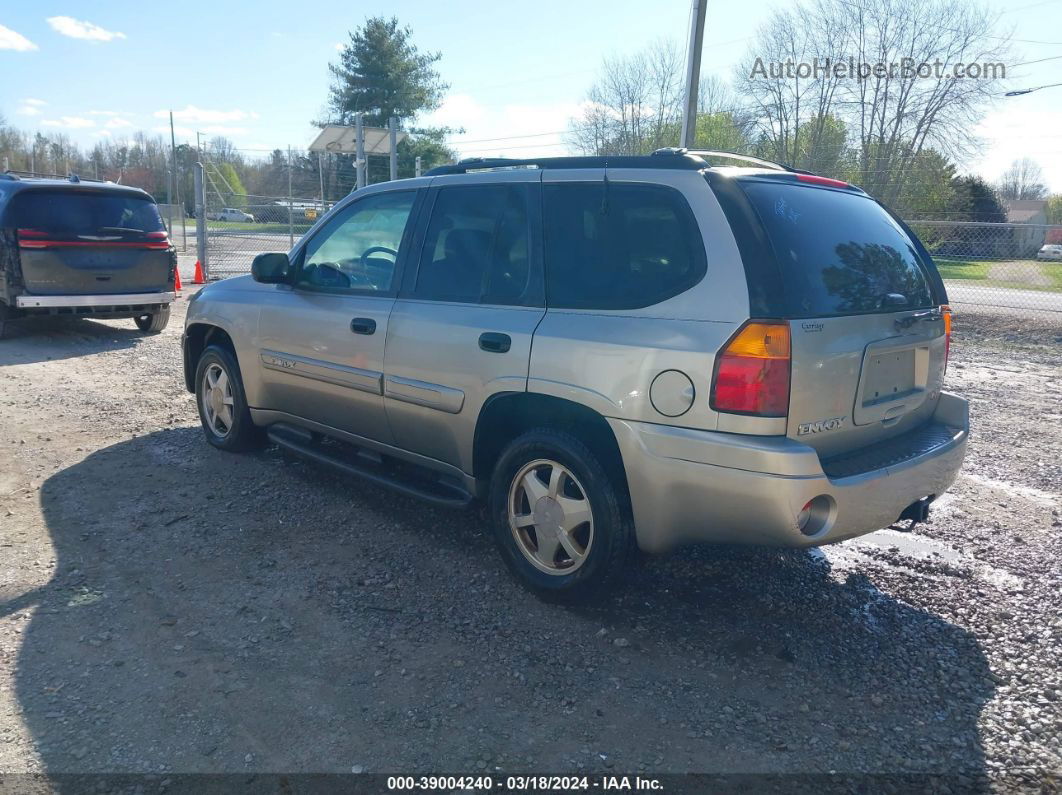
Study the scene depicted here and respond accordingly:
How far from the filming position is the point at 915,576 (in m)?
4.05

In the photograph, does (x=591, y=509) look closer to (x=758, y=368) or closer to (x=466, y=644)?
(x=466, y=644)

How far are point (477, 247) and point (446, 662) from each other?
1981 mm

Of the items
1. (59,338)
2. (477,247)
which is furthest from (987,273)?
(59,338)

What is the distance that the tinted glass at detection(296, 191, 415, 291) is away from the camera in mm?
4512

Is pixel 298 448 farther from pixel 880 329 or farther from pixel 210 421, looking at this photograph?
pixel 880 329

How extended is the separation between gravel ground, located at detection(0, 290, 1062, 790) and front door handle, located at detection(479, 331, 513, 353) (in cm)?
113

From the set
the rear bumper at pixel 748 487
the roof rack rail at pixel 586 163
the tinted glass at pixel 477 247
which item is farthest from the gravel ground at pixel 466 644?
the roof rack rail at pixel 586 163

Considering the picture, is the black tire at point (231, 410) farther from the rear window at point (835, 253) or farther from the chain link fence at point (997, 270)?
the chain link fence at point (997, 270)

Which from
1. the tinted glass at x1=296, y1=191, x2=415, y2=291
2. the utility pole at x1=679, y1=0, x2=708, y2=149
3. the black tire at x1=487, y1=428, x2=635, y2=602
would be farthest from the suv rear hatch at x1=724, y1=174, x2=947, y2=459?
the utility pole at x1=679, y1=0, x2=708, y2=149

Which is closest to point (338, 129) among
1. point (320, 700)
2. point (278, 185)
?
point (278, 185)

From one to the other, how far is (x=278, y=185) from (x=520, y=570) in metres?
33.1

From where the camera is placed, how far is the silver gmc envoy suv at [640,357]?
3051mm

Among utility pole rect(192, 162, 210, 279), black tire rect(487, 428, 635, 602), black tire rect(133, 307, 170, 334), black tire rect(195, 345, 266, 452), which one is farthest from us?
utility pole rect(192, 162, 210, 279)

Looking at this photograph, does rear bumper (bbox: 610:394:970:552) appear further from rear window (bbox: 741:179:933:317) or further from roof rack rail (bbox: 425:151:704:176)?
roof rack rail (bbox: 425:151:704:176)
